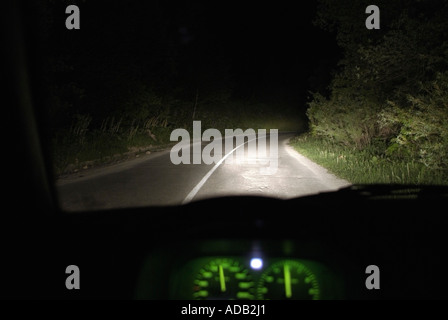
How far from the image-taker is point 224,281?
2.38 metres

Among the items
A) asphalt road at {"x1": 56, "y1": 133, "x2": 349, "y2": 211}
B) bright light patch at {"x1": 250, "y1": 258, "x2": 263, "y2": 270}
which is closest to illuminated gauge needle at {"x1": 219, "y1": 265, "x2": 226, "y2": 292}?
bright light patch at {"x1": 250, "y1": 258, "x2": 263, "y2": 270}

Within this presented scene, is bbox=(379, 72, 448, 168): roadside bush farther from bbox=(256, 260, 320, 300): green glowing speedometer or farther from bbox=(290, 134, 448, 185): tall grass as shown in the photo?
bbox=(256, 260, 320, 300): green glowing speedometer

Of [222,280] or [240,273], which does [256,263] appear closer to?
[240,273]

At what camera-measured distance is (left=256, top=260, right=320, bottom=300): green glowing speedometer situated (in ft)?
7.72

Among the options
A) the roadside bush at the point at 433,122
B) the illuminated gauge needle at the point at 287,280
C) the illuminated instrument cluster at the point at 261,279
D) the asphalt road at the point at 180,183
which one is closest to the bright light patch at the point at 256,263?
the illuminated instrument cluster at the point at 261,279

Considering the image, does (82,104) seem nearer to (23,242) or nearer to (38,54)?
(38,54)

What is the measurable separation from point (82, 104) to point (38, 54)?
22.8ft

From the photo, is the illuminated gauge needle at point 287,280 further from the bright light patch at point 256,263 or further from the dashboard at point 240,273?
Result: the bright light patch at point 256,263

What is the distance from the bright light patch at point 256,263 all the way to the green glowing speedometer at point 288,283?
0.18 feet

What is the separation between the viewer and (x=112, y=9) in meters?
21.4

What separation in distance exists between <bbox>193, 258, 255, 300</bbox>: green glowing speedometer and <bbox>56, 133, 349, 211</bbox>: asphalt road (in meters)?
5.28

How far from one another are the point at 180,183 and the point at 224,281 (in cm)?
804

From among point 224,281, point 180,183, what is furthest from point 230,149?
point 224,281

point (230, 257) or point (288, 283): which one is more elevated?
point (230, 257)
